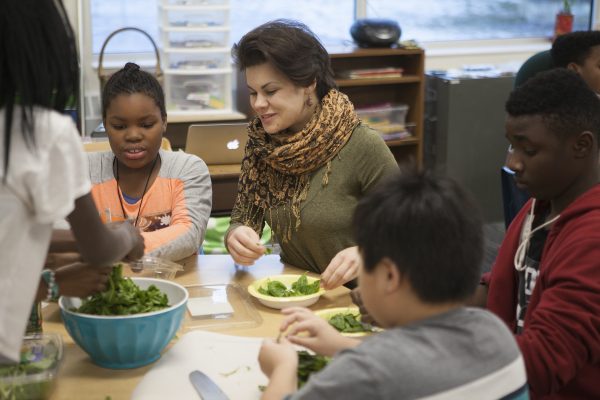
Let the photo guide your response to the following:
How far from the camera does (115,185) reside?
2.21 meters

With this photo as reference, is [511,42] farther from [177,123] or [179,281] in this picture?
[179,281]

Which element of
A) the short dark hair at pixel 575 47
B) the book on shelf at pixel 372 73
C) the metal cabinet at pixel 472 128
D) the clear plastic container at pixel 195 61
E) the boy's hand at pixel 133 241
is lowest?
the metal cabinet at pixel 472 128

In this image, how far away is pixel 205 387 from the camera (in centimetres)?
138

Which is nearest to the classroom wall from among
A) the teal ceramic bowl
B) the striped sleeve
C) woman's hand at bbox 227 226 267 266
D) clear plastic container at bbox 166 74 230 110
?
clear plastic container at bbox 166 74 230 110

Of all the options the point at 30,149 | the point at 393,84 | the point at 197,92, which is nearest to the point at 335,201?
the point at 30,149

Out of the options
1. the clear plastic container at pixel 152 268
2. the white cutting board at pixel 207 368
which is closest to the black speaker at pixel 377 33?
the clear plastic container at pixel 152 268

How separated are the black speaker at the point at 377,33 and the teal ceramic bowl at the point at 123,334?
11.7 ft

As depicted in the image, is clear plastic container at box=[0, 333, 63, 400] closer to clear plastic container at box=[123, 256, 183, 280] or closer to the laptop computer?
clear plastic container at box=[123, 256, 183, 280]

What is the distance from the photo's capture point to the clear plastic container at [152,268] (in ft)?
5.86

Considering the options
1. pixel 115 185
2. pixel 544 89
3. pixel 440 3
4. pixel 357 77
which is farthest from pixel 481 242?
pixel 440 3

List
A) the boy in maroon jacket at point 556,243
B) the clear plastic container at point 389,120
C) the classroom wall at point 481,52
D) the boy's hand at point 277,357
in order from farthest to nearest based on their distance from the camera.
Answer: the classroom wall at point 481,52 < the clear plastic container at point 389,120 < the boy in maroon jacket at point 556,243 < the boy's hand at point 277,357

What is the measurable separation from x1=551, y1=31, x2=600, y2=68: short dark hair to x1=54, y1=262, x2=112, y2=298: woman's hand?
2454 millimetres

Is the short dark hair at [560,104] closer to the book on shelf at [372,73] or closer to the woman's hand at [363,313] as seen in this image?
the woman's hand at [363,313]

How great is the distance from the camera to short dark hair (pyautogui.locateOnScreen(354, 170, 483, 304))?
107 cm
